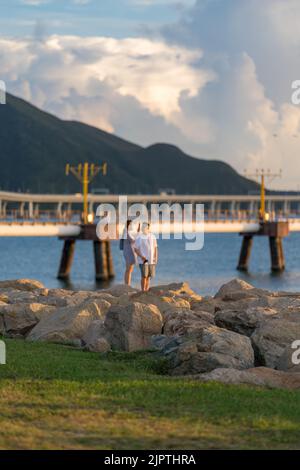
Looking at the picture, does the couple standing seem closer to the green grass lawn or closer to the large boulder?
the large boulder

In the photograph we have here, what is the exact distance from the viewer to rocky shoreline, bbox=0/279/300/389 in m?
11.5

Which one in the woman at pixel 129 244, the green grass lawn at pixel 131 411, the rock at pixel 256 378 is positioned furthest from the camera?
the woman at pixel 129 244

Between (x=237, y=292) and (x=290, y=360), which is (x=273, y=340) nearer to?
(x=290, y=360)

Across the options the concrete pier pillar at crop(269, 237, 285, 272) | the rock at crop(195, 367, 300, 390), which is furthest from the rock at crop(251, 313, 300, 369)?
the concrete pier pillar at crop(269, 237, 285, 272)

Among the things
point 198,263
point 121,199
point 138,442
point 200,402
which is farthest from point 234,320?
point 121,199

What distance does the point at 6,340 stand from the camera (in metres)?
14.4

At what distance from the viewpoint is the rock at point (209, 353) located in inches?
451

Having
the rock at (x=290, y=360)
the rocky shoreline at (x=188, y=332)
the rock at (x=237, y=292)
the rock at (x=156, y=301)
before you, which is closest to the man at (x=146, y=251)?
the rock at (x=237, y=292)

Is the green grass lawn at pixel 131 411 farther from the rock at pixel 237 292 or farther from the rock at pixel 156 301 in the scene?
the rock at pixel 237 292

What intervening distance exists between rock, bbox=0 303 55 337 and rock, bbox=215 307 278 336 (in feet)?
A: 10.3

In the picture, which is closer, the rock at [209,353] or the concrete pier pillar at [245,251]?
the rock at [209,353]

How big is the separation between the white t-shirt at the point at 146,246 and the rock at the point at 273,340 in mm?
8659

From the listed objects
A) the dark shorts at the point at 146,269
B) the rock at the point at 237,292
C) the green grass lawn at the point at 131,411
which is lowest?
the rock at the point at 237,292

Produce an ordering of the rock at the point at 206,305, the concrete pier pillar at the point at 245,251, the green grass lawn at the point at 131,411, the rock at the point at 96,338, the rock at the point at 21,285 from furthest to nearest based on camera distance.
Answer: the concrete pier pillar at the point at 245,251 → the rock at the point at 21,285 → the rock at the point at 206,305 → the rock at the point at 96,338 → the green grass lawn at the point at 131,411
